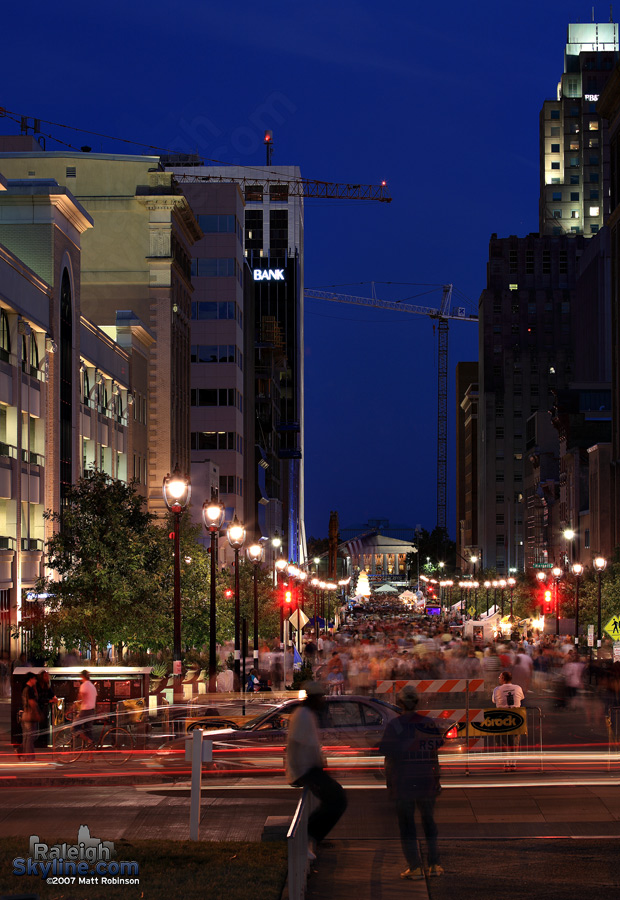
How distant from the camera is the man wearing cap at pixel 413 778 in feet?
40.1

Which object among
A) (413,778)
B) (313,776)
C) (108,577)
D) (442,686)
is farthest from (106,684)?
(413,778)

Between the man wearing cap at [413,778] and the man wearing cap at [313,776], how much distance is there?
2.06 feet

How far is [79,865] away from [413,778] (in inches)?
138

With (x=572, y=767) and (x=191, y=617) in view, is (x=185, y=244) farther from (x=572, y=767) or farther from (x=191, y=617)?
(x=572, y=767)

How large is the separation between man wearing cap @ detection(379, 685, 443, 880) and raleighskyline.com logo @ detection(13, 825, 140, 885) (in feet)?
8.92

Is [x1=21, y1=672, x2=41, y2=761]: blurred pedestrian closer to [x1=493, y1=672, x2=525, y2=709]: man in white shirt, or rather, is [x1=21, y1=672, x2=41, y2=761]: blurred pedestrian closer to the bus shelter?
the bus shelter

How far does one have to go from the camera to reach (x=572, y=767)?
Result: 21.5 m

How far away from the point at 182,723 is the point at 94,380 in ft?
137

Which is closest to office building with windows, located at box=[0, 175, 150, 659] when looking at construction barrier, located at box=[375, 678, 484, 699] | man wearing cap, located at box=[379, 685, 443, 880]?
construction barrier, located at box=[375, 678, 484, 699]

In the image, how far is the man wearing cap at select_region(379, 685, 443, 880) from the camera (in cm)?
1222

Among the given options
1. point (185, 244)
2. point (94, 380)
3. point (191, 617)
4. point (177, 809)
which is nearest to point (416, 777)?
point (177, 809)

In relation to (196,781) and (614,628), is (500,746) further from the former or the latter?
→ (614,628)

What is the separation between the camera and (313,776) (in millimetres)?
12914

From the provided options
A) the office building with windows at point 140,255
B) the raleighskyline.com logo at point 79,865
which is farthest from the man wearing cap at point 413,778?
the office building with windows at point 140,255
